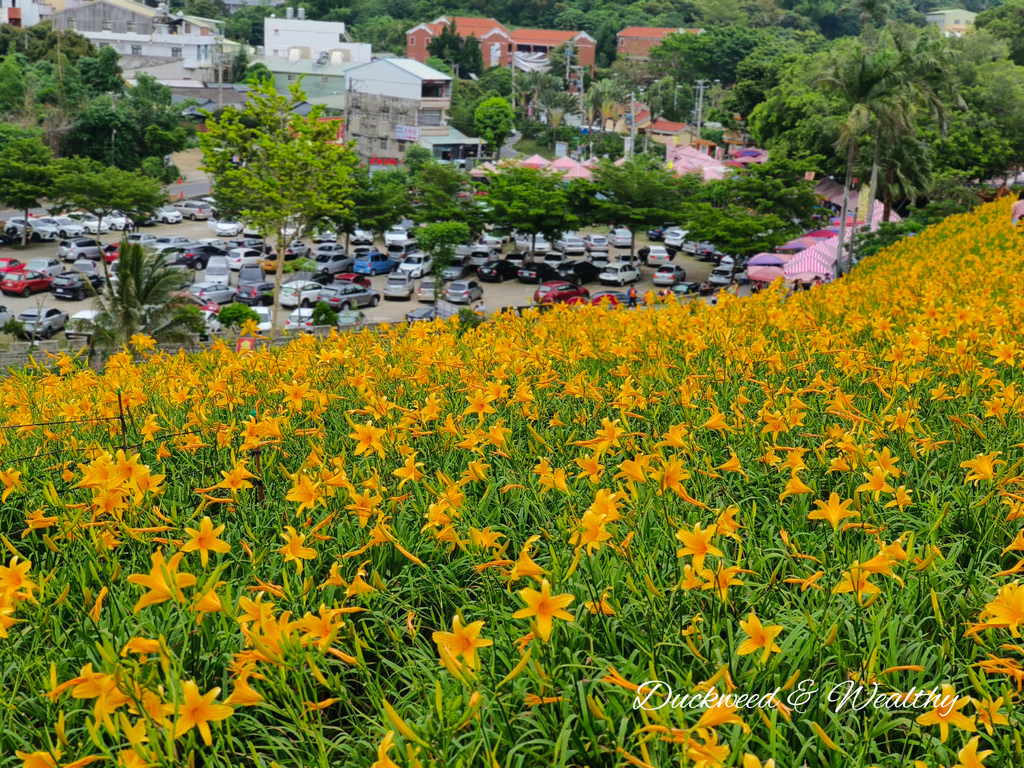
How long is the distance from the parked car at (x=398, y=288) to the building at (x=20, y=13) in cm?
5591

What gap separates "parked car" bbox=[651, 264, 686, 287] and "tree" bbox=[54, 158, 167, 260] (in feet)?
59.4

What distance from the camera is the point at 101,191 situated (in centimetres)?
3088

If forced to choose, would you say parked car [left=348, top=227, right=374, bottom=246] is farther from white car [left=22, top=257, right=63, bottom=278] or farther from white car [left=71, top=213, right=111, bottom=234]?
white car [left=22, top=257, right=63, bottom=278]

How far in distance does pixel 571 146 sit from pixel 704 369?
5358 centimetres

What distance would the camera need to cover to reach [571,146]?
182 ft

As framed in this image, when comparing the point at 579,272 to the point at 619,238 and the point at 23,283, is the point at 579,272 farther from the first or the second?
the point at 23,283

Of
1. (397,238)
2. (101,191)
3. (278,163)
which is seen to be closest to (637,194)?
(397,238)

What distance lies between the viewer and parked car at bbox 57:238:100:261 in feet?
90.6


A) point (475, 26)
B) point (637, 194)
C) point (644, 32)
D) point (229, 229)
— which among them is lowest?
point (229, 229)

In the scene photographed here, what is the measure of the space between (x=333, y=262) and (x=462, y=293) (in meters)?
5.61

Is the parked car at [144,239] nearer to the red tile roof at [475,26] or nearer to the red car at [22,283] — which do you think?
the red car at [22,283]

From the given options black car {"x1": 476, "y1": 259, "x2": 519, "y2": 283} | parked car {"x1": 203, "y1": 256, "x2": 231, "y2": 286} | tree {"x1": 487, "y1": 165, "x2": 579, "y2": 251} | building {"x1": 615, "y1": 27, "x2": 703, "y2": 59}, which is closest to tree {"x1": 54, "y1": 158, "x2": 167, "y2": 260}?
parked car {"x1": 203, "y1": 256, "x2": 231, "y2": 286}

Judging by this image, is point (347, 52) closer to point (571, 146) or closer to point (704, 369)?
point (571, 146)

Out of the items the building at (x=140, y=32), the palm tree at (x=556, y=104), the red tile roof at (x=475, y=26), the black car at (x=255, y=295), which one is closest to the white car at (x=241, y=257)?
the black car at (x=255, y=295)
